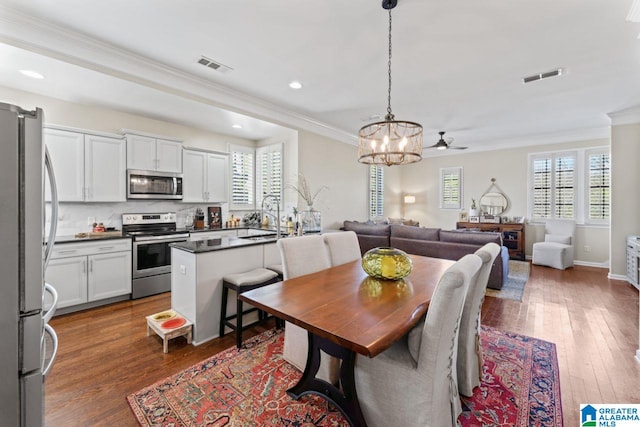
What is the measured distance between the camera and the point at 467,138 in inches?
260

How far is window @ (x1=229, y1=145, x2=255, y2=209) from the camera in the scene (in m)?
5.48

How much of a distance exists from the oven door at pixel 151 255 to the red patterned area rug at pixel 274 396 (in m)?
2.14

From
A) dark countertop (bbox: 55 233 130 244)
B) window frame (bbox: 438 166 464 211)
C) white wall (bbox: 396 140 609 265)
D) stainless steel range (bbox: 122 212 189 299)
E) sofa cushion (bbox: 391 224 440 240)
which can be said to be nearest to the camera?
dark countertop (bbox: 55 233 130 244)

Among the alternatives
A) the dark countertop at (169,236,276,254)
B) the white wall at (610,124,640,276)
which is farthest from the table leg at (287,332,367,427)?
the white wall at (610,124,640,276)

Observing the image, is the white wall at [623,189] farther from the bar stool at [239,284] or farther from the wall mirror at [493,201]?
the bar stool at [239,284]

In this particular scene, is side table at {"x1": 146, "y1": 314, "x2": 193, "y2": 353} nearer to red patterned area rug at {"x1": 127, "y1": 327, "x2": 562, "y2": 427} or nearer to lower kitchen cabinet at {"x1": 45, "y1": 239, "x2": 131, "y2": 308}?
red patterned area rug at {"x1": 127, "y1": 327, "x2": 562, "y2": 427}

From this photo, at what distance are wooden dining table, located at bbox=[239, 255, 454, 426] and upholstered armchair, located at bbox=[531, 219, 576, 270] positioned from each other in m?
5.07

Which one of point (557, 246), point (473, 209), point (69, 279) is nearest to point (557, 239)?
point (557, 246)

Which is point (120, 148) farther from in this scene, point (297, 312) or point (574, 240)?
point (574, 240)

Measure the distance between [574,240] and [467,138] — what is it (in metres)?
3.19

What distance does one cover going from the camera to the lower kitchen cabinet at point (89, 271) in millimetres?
3150

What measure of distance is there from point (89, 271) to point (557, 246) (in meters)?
7.92

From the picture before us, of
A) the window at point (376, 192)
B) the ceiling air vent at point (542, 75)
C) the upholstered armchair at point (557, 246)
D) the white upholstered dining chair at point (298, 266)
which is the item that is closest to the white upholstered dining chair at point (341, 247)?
the white upholstered dining chair at point (298, 266)

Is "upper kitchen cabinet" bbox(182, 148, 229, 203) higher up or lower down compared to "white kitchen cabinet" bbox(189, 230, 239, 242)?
higher up
